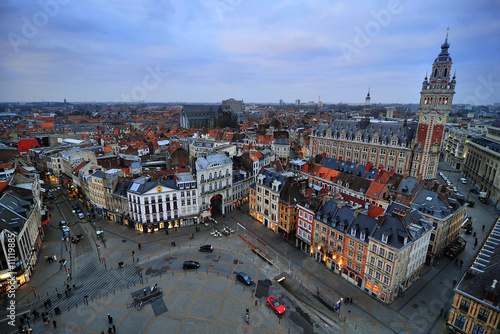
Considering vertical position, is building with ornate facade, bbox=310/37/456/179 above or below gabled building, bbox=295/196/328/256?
above

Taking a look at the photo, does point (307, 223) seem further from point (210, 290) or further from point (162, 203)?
point (162, 203)

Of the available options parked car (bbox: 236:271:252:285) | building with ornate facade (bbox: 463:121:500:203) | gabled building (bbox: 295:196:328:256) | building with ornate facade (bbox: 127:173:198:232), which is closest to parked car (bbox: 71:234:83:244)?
building with ornate facade (bbox: 127:173:198:232)

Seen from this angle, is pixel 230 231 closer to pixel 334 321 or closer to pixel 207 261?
pixel 207 261

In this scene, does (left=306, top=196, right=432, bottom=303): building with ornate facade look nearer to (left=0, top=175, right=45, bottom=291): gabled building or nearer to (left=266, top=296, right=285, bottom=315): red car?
(left=266, top=296, right=285, bottom=315): red car

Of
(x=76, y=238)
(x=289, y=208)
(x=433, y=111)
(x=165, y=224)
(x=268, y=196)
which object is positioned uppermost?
(x=433, y=111)

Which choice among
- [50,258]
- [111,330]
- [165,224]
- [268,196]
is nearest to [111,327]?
[111,330]

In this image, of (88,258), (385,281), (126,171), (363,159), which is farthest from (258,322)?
(363,159)
